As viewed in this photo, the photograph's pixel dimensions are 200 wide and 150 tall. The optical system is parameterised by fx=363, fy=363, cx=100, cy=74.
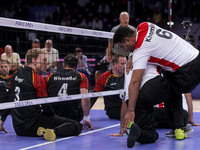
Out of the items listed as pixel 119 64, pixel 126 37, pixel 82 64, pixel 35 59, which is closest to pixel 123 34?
pixel 126 37

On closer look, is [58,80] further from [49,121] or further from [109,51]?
[109,51]

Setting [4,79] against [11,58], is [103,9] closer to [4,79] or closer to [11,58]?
[11,58]

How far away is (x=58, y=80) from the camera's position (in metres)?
5.68

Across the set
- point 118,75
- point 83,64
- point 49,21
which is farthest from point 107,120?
point 49,21

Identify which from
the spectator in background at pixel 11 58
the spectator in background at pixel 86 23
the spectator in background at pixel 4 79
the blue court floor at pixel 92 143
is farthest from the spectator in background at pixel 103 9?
the blue court floor at pixel 92 143

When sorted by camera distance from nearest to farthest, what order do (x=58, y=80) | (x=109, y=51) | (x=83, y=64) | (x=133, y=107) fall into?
(x=133, y=107) → (x=58, y=80) → (x=109, y=51) → (x=83, y=64)

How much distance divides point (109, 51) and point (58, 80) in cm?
222

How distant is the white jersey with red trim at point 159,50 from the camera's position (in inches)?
173

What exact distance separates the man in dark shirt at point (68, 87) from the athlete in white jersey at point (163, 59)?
145 centimetres

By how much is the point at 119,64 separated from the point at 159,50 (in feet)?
8.08

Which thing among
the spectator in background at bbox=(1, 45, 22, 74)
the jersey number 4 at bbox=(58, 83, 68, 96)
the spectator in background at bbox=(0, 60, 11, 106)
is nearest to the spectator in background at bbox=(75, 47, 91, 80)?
the spectator in background at bbox=(1, 45, 22, 74)

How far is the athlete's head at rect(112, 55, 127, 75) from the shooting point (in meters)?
6.86

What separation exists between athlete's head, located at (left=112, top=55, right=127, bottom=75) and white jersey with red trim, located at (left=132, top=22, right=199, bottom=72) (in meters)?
2.18

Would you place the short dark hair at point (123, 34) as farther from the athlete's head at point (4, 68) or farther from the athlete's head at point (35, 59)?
the athlete's head at point (4, 68)
